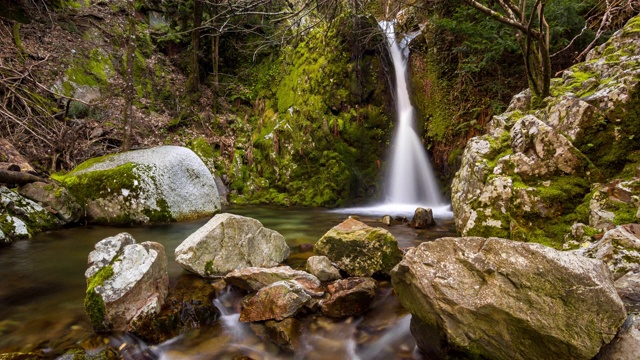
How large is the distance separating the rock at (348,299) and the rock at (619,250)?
1.87 meters

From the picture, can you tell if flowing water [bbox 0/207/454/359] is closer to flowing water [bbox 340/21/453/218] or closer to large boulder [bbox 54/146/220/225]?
large boulder [bbox 54/146/220/225]

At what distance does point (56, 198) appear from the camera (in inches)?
243

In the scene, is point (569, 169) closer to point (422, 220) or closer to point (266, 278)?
point (422, 220)

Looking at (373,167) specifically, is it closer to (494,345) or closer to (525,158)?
(525,158)

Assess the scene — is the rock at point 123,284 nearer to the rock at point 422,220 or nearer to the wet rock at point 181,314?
the wet rock at point 181,314

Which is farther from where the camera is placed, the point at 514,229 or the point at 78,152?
the point at 78,152

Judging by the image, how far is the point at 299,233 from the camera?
238 inches

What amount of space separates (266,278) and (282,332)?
73cm

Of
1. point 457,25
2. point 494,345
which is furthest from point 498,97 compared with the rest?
point 494,345

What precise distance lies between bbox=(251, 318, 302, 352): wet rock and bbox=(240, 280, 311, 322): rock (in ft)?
0.19

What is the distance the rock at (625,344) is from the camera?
1.58m

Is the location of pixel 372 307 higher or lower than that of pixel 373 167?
lower

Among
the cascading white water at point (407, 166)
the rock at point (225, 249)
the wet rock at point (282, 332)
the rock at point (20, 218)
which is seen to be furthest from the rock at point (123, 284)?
the cascading white water at point (407, 166)

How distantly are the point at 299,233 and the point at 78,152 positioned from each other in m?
6.91
